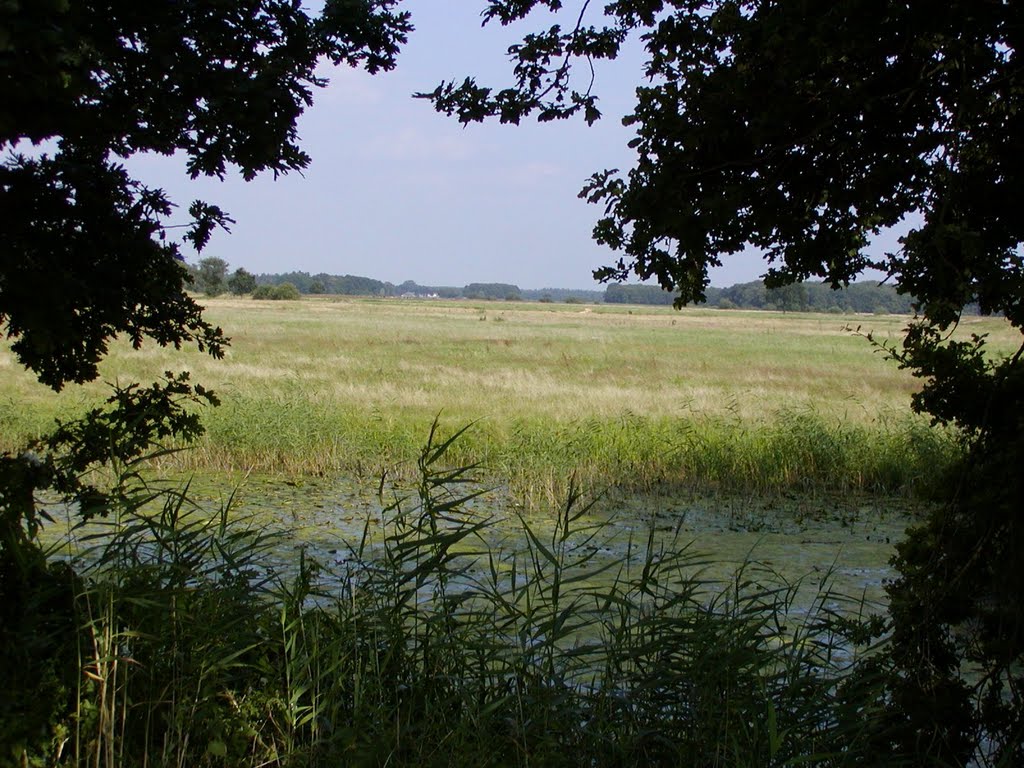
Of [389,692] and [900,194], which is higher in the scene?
[900,194]

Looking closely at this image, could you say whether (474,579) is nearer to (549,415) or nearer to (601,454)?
(601,454)

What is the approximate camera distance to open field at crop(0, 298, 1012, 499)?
38.3 ft

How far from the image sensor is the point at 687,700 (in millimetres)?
3768

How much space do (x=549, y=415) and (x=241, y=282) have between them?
8155 centimetres

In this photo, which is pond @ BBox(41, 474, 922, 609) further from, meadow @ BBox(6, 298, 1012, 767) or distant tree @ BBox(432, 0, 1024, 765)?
distant tree @ BBox(432, 0, 1024, 765)

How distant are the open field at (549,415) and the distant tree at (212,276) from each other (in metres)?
55.4

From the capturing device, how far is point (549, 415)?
1526 centimetres

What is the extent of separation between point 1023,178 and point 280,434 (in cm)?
966

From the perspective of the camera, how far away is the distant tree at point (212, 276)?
83062 mm

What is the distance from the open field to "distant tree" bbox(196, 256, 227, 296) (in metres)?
55.4

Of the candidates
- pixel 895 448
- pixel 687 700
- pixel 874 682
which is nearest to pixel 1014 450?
pixel 874 682

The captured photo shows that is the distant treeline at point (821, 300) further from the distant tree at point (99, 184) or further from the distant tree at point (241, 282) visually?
the distant tree at point (99, 184)

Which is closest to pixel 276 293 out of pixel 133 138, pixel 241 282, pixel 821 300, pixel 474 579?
pixel 241 282

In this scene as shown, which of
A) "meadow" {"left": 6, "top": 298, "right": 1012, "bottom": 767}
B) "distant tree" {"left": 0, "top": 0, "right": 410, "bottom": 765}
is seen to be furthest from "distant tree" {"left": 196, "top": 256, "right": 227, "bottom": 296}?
"distant tree" {"left": 0, "top": 0, "right": 410, "bottom": 765}
